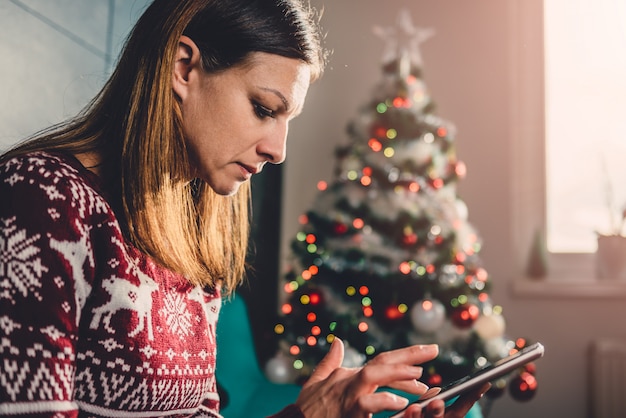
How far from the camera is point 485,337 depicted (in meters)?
2.74

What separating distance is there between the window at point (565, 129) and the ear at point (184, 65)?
2.92 metres

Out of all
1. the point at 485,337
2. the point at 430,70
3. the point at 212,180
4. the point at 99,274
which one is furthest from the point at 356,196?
the point at 99,274

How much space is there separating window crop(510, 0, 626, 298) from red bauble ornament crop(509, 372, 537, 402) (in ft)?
2.15

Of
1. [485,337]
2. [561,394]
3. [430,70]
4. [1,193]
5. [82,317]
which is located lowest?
[561,394]

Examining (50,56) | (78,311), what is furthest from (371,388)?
(50,56)

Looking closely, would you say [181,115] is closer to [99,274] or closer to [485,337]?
[99,274]

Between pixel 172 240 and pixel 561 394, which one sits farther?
pixel 561 394

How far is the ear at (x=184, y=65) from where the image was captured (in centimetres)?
91

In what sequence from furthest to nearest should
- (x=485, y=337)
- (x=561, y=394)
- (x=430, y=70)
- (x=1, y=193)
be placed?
(x=430, y=70), (x=561, y=394), (x=485, y=337), (x=1, y=193)

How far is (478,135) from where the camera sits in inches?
142

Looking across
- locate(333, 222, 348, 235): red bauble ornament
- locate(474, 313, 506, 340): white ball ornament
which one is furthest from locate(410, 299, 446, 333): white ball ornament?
locate(333, 222, 348, 235): red bauble ornament

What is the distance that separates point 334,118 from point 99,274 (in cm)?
316

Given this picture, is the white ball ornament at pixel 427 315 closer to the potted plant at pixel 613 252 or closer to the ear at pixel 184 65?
the potted plant at pixel 613 252

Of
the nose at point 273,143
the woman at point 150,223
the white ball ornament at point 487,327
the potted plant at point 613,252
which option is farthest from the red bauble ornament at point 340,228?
the nose at point 273,143
